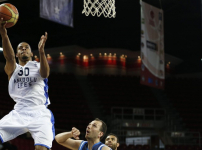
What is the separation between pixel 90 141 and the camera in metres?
4.59


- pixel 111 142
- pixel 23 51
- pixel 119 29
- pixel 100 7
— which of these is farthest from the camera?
pixel 119 29

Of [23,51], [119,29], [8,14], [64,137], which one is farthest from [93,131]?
[119,29]

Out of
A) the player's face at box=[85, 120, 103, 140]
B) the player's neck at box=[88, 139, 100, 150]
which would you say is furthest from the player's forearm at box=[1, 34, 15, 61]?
the player's neck at box=[88, 139, 100, 150]

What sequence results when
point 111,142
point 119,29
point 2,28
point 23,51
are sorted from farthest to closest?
point 119,29
point 111,142
point 23,51
point 2,28

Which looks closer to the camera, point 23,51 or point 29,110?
point 29,110

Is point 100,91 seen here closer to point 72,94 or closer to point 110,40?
point 72,94

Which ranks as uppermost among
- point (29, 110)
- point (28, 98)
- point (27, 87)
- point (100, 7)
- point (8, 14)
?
point (100, 7)

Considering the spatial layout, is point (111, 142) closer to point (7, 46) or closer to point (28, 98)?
point (28, 98)

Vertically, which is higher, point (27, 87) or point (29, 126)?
point (27, 87)

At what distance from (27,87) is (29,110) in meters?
0.29

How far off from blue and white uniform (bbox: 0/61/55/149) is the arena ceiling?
1041cm

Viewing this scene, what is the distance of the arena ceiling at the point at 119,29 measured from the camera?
1645 centimetres

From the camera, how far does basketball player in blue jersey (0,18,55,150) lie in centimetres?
457

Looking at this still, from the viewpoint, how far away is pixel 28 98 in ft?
15.6
